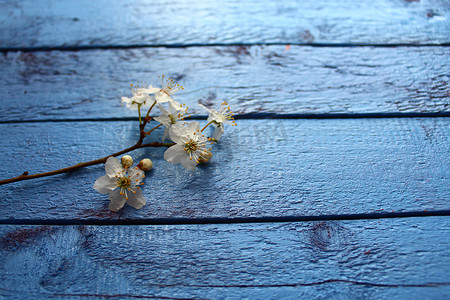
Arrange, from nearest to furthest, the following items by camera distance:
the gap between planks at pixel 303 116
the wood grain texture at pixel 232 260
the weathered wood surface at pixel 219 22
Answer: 1. the wood grain texture at pixel 232 260
2. the gap between planks at pixel 303 116
3. the weathered wood surface at pixel 219 22

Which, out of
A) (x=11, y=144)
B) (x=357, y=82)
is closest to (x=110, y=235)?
(x=11, y=144)

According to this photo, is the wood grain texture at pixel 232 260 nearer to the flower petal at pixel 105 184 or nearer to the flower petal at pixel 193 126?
the flower petal at pixel 105 184

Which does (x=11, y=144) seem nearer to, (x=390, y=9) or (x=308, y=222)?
(x=308, y=222)

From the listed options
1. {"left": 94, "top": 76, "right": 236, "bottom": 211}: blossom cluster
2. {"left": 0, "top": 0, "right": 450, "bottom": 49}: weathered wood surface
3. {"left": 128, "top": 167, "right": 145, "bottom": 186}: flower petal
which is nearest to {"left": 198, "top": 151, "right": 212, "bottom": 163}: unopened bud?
{"left": 94, "top": 76, "right": 236, "bottom": 211}: blossom cluster

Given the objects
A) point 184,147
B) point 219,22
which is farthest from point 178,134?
point 219,22

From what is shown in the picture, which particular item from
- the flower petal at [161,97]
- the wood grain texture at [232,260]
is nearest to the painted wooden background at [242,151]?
the wood grain texture at [232,260]

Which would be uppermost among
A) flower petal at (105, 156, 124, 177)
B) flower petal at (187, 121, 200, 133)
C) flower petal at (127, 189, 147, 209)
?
flower petal at (187, 121, 200, 133)

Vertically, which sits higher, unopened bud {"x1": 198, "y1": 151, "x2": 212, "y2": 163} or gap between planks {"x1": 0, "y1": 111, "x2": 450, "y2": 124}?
gap between planks {"x1": 0, "y1": 111, "x2": 450, "y2": 124}

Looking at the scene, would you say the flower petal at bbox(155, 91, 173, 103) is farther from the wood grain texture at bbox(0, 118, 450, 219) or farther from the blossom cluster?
the wood grain texture at bbox(0, 118, 450, 219)
